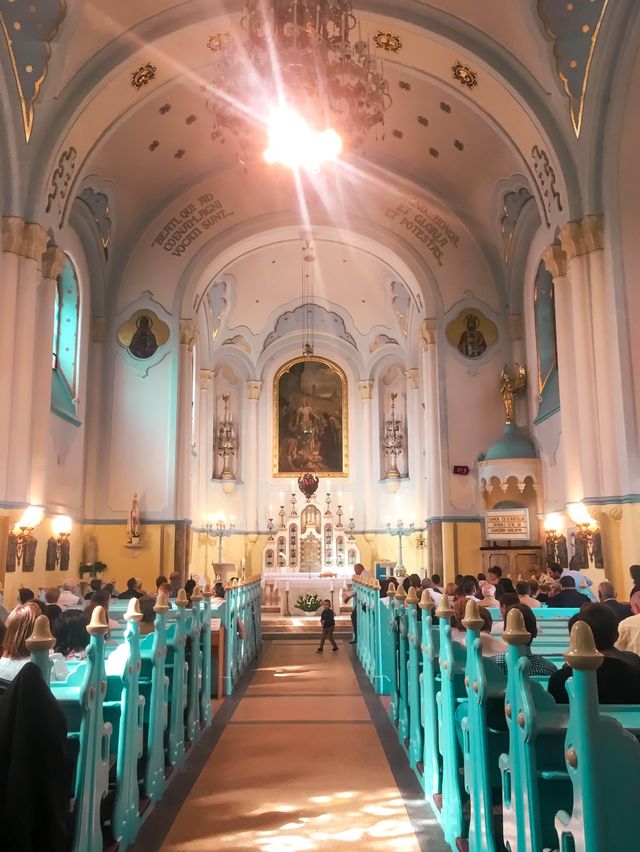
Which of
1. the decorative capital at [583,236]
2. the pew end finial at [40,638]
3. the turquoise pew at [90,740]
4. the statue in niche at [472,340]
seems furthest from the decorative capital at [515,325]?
the pew end finial at [40,638]

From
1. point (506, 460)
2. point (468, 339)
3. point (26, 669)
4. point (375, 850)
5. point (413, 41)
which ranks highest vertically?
point (413, 41)

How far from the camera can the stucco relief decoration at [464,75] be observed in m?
11.0

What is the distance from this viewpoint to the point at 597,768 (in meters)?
1.74

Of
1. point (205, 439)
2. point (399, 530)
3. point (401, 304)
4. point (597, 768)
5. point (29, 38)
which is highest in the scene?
point (29, 38)

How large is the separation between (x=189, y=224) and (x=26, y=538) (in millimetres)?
7610

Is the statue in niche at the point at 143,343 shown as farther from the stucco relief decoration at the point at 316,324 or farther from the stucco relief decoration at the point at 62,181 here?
the stucco relief decoration at the point at 316,324

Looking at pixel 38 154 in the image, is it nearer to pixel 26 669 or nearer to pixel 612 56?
pixel 612 56

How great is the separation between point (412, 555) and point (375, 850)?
15.4 metres

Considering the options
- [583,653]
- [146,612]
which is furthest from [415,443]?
[583,653]

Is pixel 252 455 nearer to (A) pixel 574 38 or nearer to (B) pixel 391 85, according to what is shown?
(B) pixel 391 85

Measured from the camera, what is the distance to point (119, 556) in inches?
538

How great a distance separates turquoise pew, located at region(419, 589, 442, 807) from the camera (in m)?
4.33

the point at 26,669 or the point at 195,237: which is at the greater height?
the point at 195,237

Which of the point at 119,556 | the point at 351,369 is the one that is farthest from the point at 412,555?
the point at 119,556
